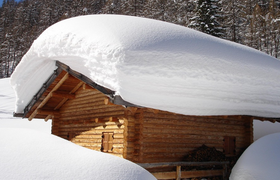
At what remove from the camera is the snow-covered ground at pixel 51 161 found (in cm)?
359

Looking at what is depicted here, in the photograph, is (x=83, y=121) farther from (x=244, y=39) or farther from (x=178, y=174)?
(x=244, y=39)

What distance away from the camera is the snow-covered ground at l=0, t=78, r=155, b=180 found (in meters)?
3.59

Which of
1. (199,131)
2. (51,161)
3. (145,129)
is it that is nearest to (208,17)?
(199,131)

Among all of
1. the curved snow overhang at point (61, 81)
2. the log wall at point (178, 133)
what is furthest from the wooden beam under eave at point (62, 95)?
the log wall at point (178, 133)

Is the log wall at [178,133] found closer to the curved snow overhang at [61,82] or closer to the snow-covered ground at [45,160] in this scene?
the curved snow overhang at [61,82]

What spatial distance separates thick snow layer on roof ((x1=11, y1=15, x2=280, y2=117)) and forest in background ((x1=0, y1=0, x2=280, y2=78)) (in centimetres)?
1625

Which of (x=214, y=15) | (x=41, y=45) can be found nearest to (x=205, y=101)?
(x=41, y=45)

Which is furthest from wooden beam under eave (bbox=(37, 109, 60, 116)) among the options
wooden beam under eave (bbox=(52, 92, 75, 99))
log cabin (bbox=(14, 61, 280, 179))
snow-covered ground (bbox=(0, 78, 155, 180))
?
snow-covered ground (bbox=(0, 78, 155, 180))

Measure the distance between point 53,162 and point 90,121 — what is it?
6.72 metres

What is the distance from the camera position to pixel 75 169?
380cm

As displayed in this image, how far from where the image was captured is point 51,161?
391 cm

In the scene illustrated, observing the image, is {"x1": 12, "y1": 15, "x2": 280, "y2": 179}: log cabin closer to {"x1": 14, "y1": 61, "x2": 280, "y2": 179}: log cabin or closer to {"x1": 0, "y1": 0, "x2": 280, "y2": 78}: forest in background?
{"x1": 14, "y1": 61, "x2": 280, "y2": 179}: log cabin

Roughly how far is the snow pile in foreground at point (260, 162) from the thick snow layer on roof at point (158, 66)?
1.43 meters

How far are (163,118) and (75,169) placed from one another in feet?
18.7
